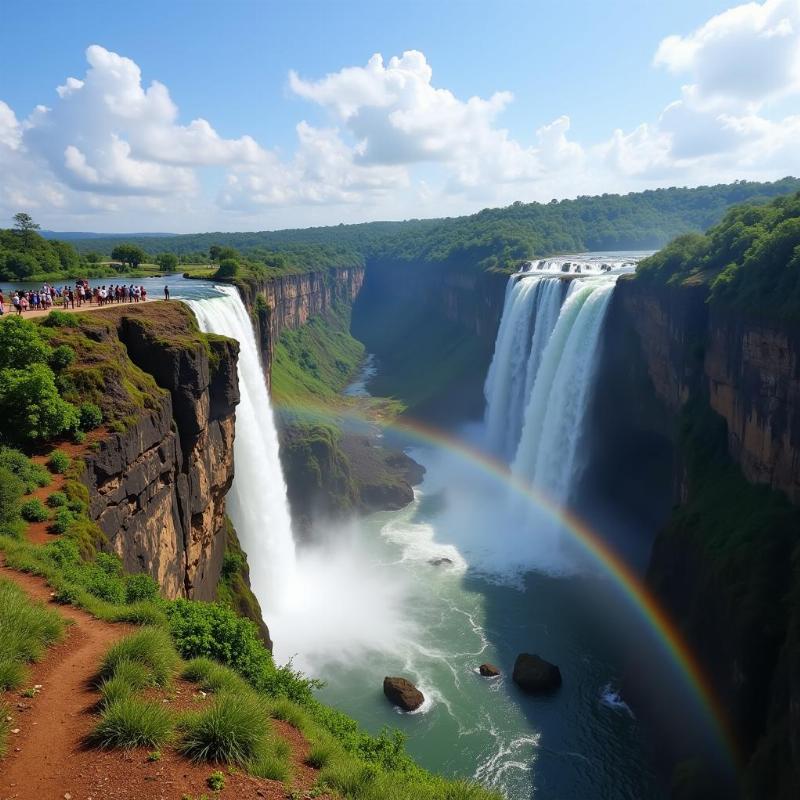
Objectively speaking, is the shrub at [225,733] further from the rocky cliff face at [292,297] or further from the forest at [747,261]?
the rocky cliff face at [292,297]

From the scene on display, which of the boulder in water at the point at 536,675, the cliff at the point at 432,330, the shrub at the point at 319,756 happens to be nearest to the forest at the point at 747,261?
the boulder in water at the point at 536,675

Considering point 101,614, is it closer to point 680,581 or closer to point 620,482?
point 680,581

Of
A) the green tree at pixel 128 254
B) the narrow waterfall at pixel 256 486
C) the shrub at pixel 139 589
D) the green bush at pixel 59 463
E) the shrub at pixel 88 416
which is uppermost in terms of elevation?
the green tree at pixel 128 254

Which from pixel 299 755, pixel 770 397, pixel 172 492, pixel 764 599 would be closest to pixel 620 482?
pixel 770 397

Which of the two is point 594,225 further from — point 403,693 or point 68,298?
point 403,693

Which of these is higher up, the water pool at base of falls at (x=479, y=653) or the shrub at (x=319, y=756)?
the shrub at (x=319, y=756)

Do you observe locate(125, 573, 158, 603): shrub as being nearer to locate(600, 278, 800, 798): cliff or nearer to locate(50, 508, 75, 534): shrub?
locate(50, 508, 75, 534): shrub
